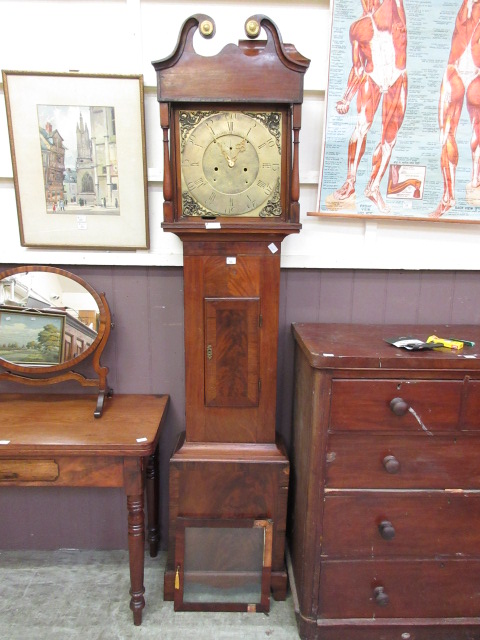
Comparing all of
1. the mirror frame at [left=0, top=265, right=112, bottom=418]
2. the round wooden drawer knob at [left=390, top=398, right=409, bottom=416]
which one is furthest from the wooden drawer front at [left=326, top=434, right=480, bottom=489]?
the mirror frame at [left=0, top=265, right=112, bottom=418]

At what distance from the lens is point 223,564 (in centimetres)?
164

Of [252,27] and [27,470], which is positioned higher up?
[252,27]

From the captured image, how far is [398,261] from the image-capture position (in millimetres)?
1786

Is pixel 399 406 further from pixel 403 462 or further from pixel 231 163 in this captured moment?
pixel 231 163

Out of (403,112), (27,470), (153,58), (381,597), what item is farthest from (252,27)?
(381,597)

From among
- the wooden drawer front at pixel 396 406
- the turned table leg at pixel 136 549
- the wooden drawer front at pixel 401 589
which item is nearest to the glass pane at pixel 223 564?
the turned table leg at pixel 136 549

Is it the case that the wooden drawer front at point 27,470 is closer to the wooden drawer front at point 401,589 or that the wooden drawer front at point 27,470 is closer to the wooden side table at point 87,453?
the wooden side table at point 87,453

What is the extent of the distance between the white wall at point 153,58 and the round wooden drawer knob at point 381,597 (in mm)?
1198

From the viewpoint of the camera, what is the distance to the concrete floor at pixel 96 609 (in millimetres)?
1574

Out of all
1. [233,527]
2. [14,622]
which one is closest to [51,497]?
[14,622]

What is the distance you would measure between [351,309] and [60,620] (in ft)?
5.52

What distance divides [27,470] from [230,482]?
0.71 m

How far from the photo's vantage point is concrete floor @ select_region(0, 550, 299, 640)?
→ 1574 millimetres

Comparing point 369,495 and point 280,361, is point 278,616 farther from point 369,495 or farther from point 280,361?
point 280,361
